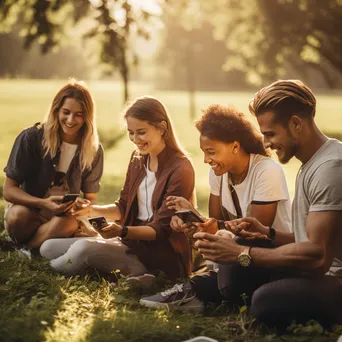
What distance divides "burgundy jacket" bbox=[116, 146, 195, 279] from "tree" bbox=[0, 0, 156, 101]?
10021 mm

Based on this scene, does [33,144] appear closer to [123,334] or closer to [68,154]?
[68,154]

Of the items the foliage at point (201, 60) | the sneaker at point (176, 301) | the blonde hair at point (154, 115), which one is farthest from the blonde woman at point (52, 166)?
the foliage at point (201, 60)

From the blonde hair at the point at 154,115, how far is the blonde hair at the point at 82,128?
→ 766 millimetres

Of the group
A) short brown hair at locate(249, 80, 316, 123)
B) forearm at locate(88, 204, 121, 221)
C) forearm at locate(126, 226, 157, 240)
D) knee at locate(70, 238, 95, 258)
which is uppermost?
short brown hair at locate(249, 80, 316, 123)

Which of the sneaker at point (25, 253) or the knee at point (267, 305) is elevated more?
the knee at point (267, 305)

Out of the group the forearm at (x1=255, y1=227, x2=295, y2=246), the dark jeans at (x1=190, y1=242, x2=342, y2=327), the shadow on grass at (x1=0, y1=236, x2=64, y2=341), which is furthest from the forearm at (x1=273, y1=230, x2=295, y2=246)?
the shadow on grass at (x1=0, y1=236, x2=64, y2=341)

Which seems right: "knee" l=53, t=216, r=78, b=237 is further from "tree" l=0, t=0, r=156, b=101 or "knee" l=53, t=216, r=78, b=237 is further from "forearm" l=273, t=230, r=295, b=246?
"tree" l=0, t=0, r=156, b=101

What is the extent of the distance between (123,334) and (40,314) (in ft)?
1.79

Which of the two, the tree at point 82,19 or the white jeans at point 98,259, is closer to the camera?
the white jeans at point 98,259

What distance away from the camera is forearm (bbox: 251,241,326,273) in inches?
142

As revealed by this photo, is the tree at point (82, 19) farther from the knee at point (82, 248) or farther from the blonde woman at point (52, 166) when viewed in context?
the knee at point (82, 248)

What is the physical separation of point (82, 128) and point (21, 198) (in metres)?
0.90

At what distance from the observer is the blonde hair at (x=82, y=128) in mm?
5930

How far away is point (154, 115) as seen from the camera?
5203 mm
